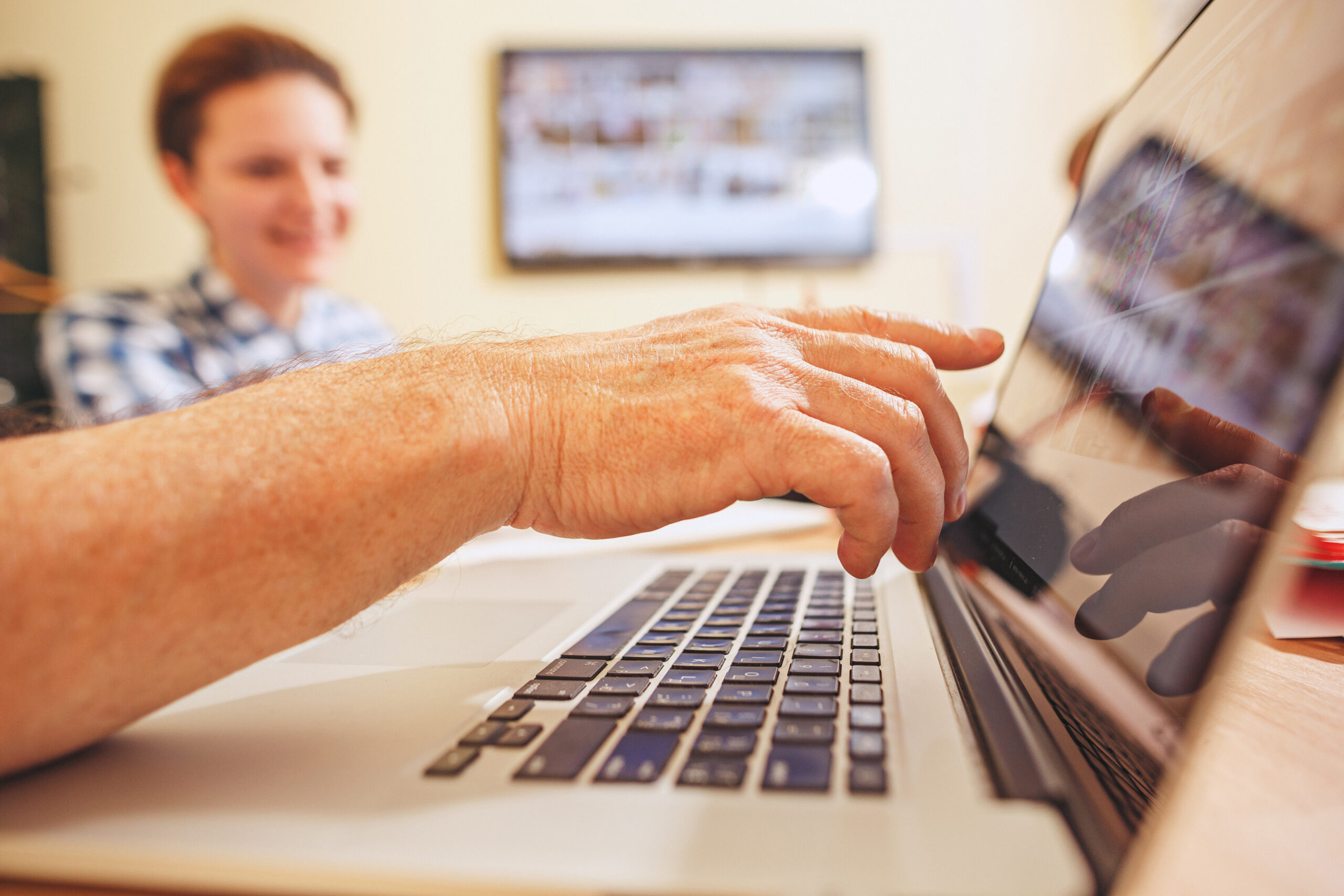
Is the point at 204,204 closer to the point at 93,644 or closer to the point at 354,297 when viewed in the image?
the point at 354,297

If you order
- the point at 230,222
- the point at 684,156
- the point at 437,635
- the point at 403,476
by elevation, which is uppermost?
the point at 684,156

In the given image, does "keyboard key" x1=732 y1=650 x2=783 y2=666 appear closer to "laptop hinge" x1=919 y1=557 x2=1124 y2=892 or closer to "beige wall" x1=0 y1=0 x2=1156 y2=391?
"laptop hinge" x1=919 y1=557 x2=1124 y2=892

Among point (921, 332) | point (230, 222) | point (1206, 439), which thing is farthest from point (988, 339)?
point (230, 222)

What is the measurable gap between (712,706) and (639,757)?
0.15 ft

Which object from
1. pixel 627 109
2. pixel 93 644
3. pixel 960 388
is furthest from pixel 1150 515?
pixel 627 109

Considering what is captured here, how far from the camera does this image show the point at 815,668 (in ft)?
0.97

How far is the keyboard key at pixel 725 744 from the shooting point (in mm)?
216

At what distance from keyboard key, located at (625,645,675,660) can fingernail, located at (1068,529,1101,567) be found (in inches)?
7.3

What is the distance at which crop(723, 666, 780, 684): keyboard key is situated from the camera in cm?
28

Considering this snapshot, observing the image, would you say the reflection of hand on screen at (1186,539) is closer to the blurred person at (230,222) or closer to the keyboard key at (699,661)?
the keyboard key at (699,661)

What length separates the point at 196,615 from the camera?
25cm

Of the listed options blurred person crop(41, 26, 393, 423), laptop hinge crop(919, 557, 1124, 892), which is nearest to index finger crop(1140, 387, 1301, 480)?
laptop hinge crop(919, 557, 1124, 892)

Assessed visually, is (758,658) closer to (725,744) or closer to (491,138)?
(725,744)

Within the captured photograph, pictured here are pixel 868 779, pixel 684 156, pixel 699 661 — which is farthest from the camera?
pixel 684 156
